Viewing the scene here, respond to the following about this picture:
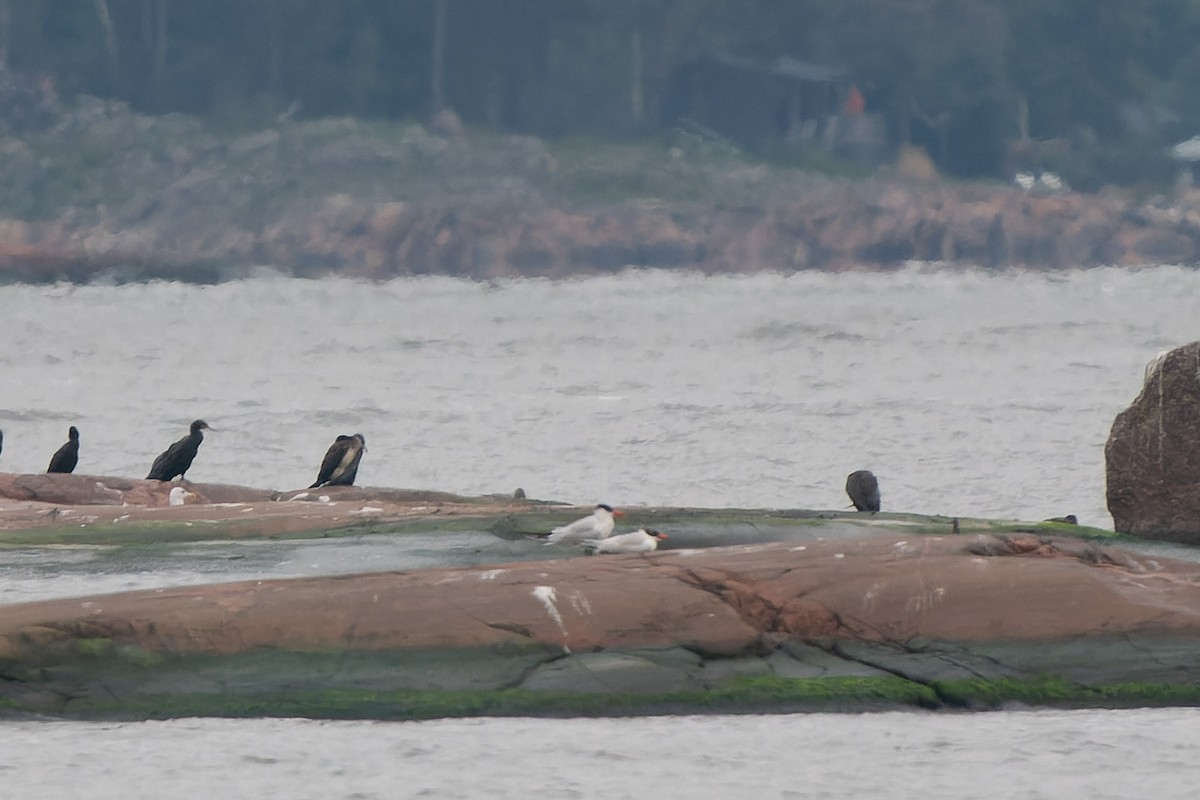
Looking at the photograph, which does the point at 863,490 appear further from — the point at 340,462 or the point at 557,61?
the point at 557,61

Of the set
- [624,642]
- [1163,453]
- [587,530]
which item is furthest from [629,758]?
[1163,453]

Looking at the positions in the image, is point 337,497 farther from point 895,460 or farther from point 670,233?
point 670,233

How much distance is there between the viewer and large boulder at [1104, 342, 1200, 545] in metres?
13.1

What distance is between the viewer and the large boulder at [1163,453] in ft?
43.0

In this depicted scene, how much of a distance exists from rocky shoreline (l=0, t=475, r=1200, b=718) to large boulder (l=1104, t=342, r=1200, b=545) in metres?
2.20

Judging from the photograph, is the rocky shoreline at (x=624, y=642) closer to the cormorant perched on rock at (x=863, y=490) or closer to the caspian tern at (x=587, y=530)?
the caspian tern at (x=587, y=530)

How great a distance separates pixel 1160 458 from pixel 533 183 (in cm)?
6717

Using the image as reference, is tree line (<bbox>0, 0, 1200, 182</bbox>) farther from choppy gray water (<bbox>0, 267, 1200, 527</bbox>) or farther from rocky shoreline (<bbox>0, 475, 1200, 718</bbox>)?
rocky shoreline (<bbox>0, 475, 1200, 718</bbox>)

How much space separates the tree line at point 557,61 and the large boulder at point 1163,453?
70.0 meters

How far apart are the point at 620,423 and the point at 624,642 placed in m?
25.9

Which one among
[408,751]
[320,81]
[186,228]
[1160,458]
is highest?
[320,81]

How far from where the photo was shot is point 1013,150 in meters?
89.0

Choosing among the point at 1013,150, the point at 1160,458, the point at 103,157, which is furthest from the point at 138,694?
the point at 1013,150

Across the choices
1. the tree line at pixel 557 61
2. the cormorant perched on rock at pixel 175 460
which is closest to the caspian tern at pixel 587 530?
the cormorant perched on rock at pixel 175 460
